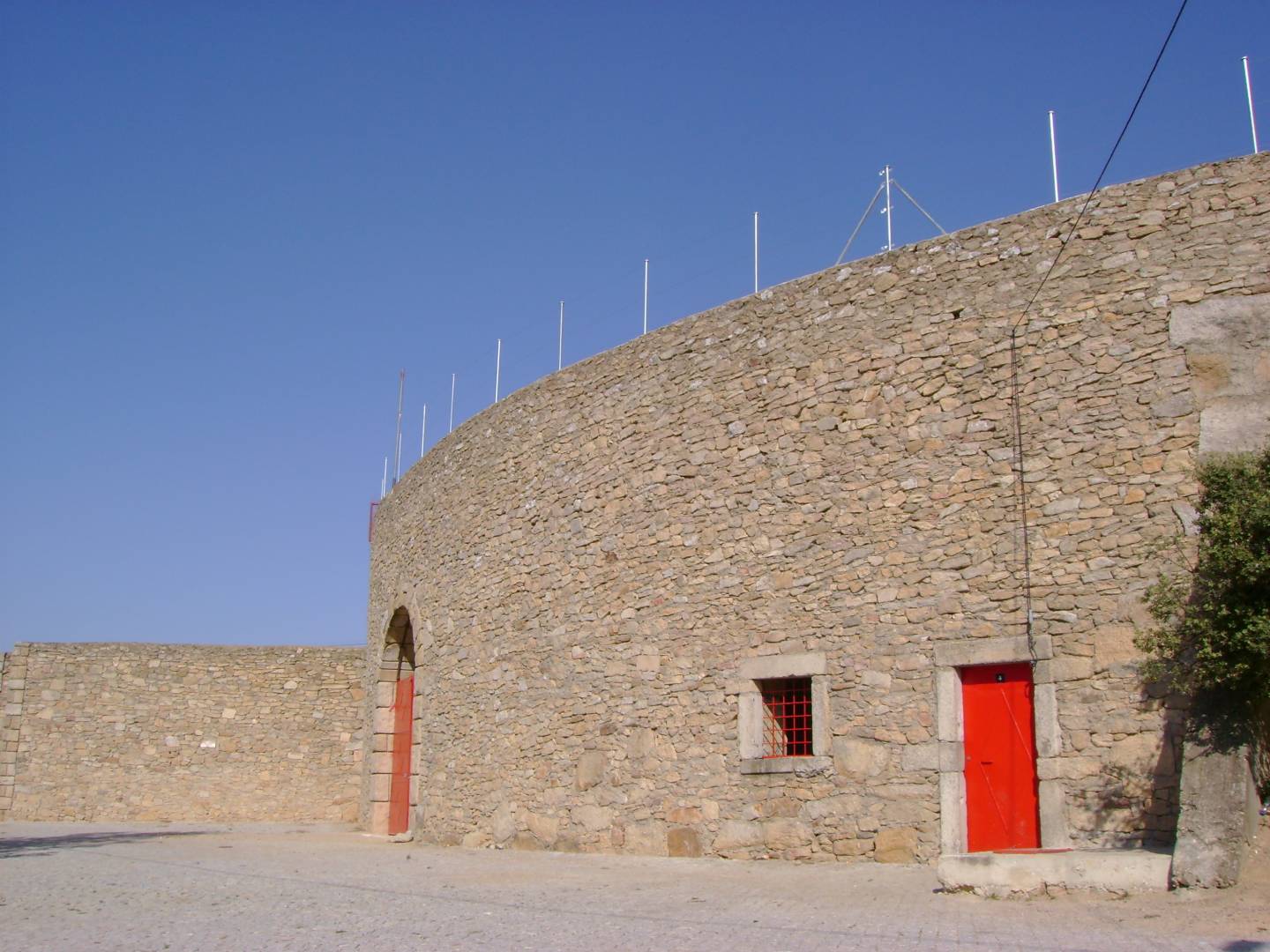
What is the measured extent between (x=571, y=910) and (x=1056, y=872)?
299 cm

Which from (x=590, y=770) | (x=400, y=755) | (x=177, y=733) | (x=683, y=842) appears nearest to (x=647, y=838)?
(x=683, y=842)

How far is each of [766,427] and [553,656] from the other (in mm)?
4006

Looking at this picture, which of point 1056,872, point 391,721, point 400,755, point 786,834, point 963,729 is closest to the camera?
point 1056,872

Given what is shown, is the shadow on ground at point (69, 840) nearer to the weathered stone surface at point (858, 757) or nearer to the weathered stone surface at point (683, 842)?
the weathered stone surface at point (683, 842)

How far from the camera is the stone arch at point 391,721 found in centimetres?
1911

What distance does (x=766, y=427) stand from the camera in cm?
1155

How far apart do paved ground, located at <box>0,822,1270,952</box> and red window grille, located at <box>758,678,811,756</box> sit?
1.18 metres

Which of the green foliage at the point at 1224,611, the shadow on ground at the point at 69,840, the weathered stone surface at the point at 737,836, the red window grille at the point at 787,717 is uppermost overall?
the green foliage at the point at 1224,611

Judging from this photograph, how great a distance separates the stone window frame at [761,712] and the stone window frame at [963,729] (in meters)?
1.08

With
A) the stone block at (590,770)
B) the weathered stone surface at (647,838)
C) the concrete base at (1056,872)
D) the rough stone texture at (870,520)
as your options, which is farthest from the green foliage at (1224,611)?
the stone block at (590,770)

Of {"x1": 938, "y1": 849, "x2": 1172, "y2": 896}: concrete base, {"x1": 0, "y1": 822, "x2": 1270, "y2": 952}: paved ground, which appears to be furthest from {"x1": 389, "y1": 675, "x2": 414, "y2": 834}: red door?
{"x1": 938, "y1": 849, "x2": 1172, "y2": 896}: concrete base

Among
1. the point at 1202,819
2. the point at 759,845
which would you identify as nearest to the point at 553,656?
the point at 759,845

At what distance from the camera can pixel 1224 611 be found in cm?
796

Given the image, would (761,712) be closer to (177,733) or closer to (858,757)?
(858,757)
